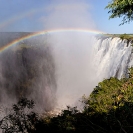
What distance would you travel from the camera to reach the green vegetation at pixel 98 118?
4113 millimetres

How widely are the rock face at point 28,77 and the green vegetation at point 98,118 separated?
68.2 feet

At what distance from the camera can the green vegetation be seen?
411cm

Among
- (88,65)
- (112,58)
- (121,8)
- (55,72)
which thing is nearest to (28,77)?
(55,72)

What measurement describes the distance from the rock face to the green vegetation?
20.8 m

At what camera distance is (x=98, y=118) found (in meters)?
4.92

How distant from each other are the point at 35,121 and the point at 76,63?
36312 millimetres

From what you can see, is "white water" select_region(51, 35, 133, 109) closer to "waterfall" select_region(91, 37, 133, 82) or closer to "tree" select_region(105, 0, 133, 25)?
"waterfall" select_region(91, 37, 133, 82)

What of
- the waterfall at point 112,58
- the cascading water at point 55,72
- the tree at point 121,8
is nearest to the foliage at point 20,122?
the tree at point 121,8

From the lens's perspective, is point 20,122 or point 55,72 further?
point 55,72

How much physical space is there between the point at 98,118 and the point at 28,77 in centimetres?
2645

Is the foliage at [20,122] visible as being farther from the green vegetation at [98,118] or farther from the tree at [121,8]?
the tree at [121,8]

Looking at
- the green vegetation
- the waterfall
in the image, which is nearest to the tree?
the green vegetation

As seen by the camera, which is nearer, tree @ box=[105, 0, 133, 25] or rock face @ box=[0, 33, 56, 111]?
tree @ box=[105, 0, 133, 25]

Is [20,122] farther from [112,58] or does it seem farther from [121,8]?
[112,58]
